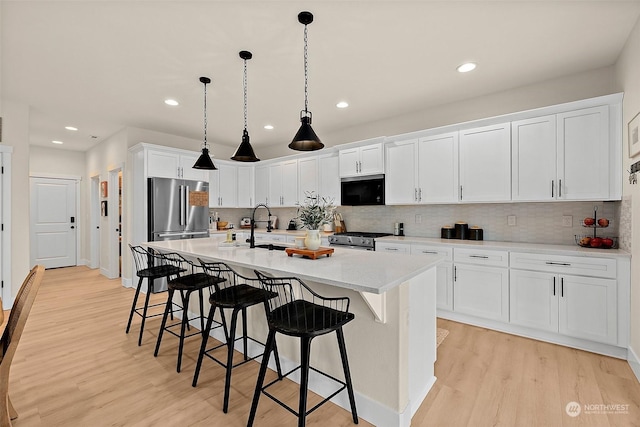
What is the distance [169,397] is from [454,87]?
401 centimetres

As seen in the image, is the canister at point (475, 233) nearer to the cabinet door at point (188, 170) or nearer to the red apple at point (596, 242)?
the red apple at point (596, 242)

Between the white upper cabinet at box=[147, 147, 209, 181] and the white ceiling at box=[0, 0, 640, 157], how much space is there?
0.82 metres

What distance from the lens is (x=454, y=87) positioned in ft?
11.3

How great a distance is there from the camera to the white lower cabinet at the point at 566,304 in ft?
8.48

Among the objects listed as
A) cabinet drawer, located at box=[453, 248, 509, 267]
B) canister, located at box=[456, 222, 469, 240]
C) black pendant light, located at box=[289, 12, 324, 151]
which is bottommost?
cabinet drawer, located at box=[453, 248, 509, 267]

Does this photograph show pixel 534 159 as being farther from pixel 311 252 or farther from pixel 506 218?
pixel 311 252

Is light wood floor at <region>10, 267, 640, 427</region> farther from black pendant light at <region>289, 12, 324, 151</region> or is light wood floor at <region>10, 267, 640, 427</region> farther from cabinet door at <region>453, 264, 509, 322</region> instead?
black pendant light at <region>289, 12, 324, 151</region>

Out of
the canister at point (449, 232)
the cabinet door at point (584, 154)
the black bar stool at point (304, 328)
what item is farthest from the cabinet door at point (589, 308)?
the black bar stool at point (304, 328)

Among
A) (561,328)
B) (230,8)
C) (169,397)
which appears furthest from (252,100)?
(561,328)

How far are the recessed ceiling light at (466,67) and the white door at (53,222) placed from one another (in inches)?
315

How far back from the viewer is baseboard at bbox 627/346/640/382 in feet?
7.44

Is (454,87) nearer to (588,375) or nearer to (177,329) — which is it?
(588,375)

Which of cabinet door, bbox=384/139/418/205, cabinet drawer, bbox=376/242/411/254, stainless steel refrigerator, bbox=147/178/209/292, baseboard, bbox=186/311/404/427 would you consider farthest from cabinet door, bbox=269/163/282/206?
baseboard, bbox=186/311/404/427

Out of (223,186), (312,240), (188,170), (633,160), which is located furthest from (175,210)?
(633,160)
